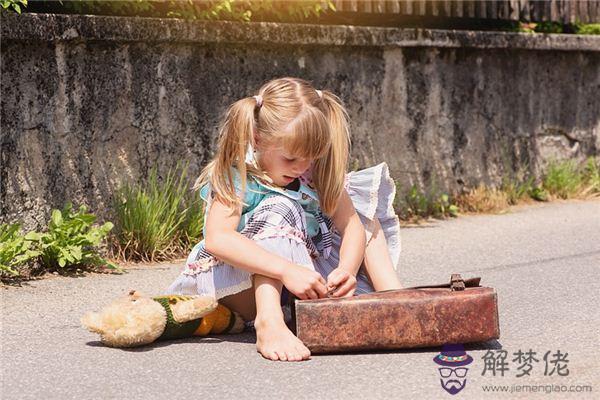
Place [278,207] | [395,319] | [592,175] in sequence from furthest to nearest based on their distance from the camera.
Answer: [592,175] < [278,207] < [395,319]

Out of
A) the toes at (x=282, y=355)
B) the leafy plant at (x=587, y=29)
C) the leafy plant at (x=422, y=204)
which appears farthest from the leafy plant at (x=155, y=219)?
the leafy plant at (x=587, y=29)

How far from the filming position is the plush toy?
10.7ft

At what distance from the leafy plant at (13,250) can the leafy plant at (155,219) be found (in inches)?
20.0

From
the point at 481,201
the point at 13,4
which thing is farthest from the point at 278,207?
the point at 481,201

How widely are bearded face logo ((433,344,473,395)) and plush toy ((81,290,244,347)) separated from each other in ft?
2.47

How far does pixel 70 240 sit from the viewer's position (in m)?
4.49

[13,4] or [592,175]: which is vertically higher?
[13,4]

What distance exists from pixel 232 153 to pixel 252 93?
2.05m

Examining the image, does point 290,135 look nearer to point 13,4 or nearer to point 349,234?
point 349,234

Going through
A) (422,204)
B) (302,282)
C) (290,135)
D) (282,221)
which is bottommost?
(422,204)

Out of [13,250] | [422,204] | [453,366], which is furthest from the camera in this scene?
[422,204]

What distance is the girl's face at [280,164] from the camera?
3.40m

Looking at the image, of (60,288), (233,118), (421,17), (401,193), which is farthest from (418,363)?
(421,17)

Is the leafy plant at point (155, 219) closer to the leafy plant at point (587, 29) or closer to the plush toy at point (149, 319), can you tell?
the plush toy at point (149, 319)
